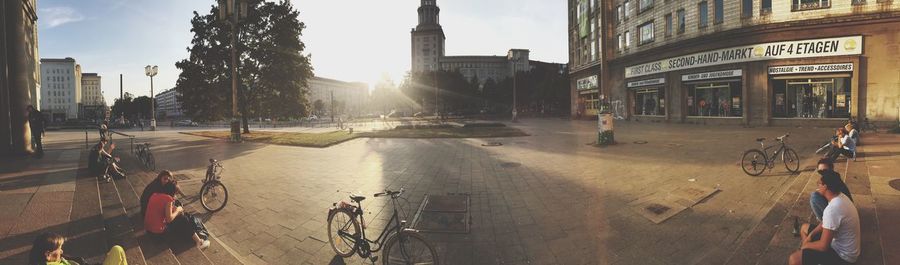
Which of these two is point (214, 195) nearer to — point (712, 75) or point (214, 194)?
point (214, 194)

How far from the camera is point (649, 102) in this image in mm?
35219

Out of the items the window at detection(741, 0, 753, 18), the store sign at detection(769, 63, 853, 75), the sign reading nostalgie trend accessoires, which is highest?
the window at detection(741, 0, 753, 18)

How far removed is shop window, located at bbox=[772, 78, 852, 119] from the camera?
2252 cm

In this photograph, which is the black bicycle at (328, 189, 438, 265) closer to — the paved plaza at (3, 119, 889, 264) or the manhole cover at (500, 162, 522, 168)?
the paved plaza at (3, 119, 889, 264)

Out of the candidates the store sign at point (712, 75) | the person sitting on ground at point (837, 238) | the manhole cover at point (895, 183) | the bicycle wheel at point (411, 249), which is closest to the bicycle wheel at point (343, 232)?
the bicycle wheel at point (411, 249)

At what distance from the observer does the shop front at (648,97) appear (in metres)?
33.1

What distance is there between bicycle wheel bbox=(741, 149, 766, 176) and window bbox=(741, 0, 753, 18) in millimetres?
20727

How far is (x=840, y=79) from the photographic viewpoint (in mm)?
22531

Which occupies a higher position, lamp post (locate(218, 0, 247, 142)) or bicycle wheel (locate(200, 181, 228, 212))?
lamp post (locate(218, 0, 247, 142))

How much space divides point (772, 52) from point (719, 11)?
478cm

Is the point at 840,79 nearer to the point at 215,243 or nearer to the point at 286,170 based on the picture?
the point at 286,170

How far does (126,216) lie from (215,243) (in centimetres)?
202

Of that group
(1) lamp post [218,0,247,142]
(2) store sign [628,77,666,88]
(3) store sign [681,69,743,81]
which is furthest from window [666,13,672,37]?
(1) lamp post [218,0,247,142]

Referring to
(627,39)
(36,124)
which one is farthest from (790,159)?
(627,39)
